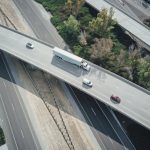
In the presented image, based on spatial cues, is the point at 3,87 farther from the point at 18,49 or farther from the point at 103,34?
the point at 103,34

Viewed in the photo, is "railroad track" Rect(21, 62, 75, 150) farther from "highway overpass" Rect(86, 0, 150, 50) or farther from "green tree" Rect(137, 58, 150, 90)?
"highway overpass" Rect(86, 0, 150, 50)

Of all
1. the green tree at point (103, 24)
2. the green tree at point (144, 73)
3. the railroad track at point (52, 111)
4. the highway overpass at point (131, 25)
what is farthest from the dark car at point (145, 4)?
the railroad track at point (52, 111)

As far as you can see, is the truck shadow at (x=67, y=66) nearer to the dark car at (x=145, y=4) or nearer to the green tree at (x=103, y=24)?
the green tree at (x=103, y=24)

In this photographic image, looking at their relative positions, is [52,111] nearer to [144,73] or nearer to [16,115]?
[16,115]

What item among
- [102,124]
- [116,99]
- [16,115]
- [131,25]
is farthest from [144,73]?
[16,115]

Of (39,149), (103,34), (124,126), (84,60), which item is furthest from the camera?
(103,34)

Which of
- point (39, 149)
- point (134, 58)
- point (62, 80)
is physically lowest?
point (39, 149)

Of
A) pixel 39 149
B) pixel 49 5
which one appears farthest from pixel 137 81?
pixel 49 5
